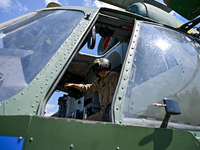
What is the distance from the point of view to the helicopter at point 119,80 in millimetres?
1153

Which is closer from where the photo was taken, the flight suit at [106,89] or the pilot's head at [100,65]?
the flight suit at [106,89]

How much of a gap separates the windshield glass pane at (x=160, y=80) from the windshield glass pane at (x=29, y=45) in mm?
896

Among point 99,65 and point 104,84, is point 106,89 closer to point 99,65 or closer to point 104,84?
point 104,84

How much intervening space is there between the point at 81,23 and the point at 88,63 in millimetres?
1869

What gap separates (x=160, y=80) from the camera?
188 cm

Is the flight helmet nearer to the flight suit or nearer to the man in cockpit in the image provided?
the man in cockpit

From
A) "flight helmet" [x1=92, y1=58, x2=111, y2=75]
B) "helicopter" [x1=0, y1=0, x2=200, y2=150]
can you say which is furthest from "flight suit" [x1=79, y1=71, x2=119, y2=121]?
"helicopter" [x1=0, y1=0, x2=200, y2=150]

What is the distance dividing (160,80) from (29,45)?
1.48m

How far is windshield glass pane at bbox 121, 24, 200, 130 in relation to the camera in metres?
1.66

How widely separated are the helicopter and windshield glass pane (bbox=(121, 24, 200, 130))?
0.01 meters

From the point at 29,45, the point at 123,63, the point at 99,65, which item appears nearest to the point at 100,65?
the point at 99,65

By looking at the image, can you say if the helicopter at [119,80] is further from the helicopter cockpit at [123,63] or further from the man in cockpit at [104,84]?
the man in cockpit at [104,84]

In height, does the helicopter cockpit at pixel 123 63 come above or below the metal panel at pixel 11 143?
above

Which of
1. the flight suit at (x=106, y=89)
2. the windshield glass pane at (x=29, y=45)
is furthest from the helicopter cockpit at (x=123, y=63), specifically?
the flight suit at (x=106, y=89)
